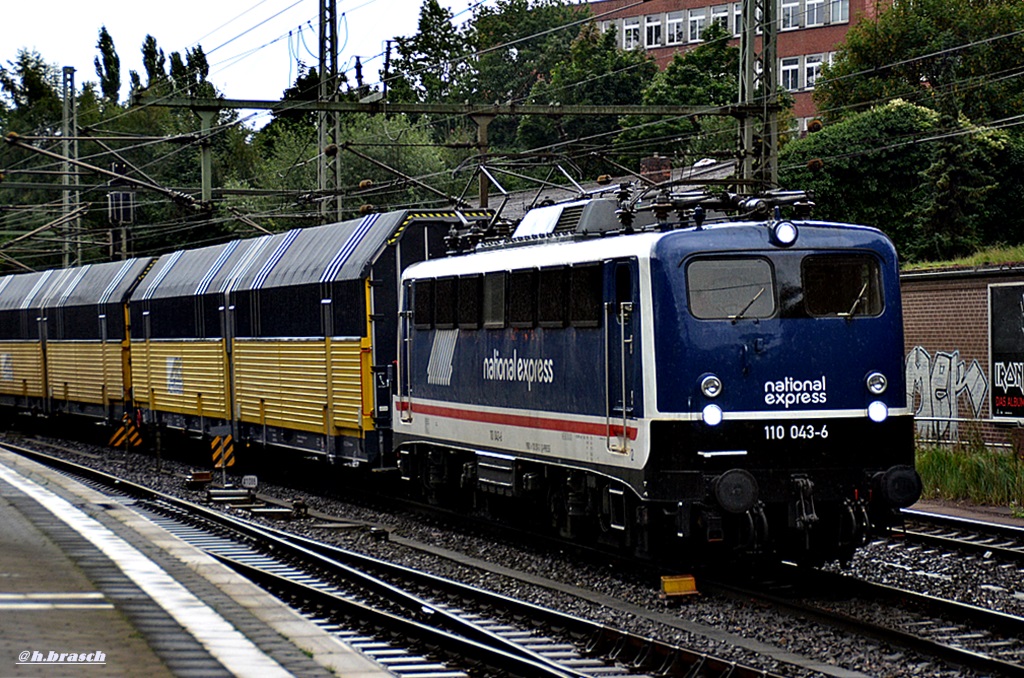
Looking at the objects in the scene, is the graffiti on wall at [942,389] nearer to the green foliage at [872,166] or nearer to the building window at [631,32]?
the green foliage at [872,166]

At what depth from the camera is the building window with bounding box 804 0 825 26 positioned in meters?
73.1

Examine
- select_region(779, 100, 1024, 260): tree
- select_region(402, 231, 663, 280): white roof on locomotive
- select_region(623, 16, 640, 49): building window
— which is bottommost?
select_region(402, 231, 663, 280): white roof on locomotive

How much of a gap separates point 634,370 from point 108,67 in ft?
370

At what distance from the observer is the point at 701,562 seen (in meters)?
14.4

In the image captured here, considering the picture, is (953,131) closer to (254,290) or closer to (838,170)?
(838,170)

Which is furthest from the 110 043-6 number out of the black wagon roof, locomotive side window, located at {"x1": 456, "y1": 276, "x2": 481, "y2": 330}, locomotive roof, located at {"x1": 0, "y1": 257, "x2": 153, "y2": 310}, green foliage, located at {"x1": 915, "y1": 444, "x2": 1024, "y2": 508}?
locomotive roof, located at {"x1": 0, "y1": 257, "x2": 153, "y2": 310}

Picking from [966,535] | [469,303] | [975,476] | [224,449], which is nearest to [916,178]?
[975,476]

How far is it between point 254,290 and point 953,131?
29.3m

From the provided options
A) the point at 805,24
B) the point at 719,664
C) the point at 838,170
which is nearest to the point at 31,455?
the point at 719,664

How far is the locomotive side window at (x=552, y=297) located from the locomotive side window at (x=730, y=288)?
1.71 metres

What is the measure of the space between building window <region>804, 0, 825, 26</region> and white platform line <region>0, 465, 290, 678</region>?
63.3 meters

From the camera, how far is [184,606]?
9.73m

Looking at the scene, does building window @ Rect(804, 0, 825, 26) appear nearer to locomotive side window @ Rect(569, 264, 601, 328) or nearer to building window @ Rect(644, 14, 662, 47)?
building window @ Rect(644, 14, 662, 47)

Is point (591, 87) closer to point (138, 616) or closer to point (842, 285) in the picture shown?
point (842, 285)
